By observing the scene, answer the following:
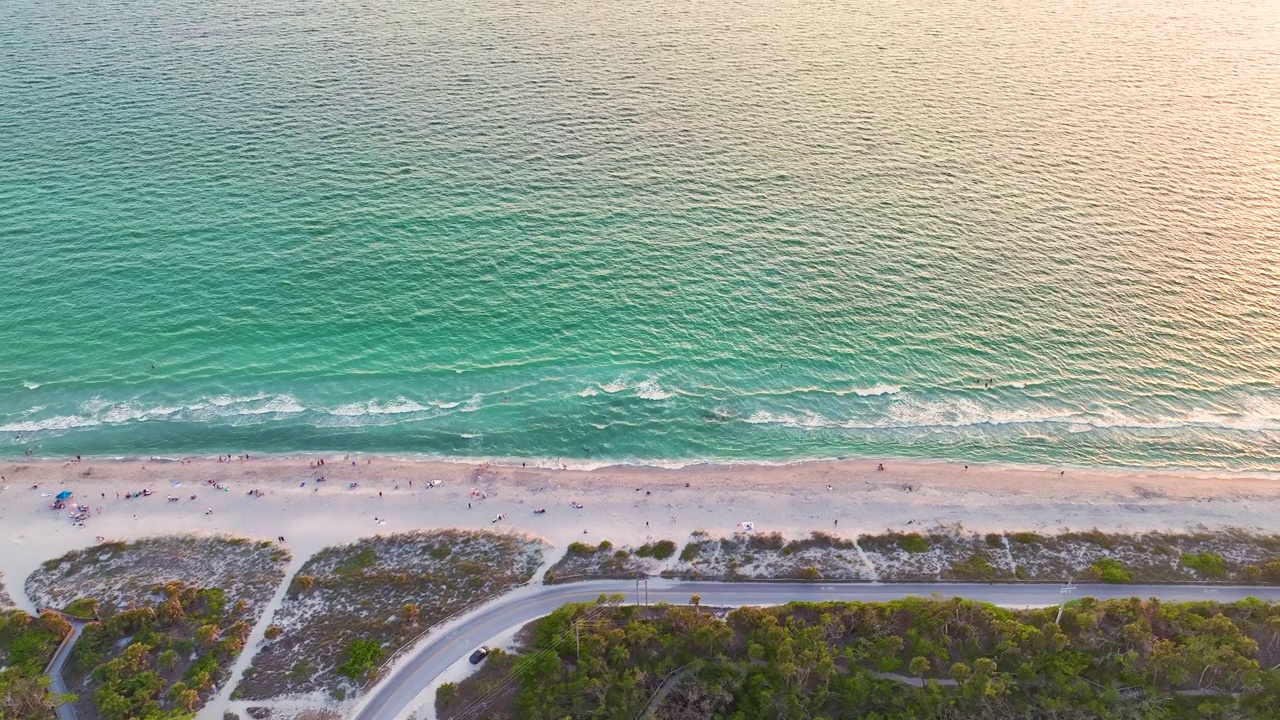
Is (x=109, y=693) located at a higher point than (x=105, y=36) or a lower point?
lower

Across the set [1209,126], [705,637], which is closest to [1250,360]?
[1209,126]

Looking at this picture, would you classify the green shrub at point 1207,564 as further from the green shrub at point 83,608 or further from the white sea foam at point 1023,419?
the green shrub at point 83,608

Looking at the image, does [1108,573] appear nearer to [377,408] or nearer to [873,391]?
[873,391]

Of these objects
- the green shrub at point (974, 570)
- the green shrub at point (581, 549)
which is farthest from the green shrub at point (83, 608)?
the green shrub at point (974, 570)

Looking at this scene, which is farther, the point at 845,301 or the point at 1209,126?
the point at 1209,126

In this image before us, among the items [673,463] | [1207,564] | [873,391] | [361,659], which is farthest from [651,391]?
[1207,564]

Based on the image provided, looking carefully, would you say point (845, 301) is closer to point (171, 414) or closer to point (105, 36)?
point (171, 414)
